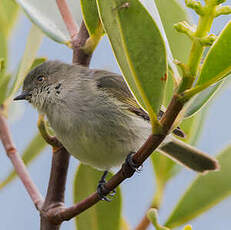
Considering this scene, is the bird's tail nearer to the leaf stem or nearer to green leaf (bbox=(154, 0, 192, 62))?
green leaf (bbox=(154, 0, 192, 62))

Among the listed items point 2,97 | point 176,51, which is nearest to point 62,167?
point 2,97

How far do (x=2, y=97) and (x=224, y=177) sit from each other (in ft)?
3.94

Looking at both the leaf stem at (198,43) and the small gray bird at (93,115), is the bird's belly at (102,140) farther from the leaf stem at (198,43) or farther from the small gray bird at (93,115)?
the leaf stem at (198,43)

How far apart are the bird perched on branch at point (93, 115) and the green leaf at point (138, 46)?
1227 millimetres

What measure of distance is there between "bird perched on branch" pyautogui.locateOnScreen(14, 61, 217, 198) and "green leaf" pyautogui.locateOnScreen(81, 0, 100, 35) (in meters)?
0.58

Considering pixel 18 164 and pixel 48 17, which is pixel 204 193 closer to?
pixel 18 164

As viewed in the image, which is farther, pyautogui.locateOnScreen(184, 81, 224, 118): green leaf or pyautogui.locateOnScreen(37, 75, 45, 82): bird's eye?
pyautogui.locateOnScreen(37, 75, 45, 82): bird's eye

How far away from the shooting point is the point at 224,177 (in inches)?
101

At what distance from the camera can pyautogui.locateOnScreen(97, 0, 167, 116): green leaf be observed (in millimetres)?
1381

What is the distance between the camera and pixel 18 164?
2.33m

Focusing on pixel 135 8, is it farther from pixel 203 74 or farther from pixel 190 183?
pixel 190 183

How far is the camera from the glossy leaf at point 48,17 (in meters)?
2.40

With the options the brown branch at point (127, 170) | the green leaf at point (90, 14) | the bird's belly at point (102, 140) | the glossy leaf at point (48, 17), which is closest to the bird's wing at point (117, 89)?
the bird's belly at point (102, 140)

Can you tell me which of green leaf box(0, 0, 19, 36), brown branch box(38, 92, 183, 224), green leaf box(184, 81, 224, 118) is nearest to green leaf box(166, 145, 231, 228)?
brown branch box(38, 92, 183, 224)
